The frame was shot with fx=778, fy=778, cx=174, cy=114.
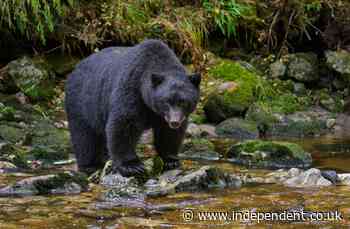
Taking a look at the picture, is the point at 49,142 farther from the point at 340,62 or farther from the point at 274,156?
the point at 340,62

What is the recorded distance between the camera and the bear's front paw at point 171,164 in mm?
7758

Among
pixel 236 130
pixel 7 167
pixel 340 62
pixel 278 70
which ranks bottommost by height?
pixel 236 130

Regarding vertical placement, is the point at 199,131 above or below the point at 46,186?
below

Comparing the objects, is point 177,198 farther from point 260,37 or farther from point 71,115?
point 260,37

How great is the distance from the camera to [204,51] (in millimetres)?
13734

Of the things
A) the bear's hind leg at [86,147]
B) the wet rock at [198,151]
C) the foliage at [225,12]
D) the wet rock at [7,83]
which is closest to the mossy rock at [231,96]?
the foliage at [225,12]

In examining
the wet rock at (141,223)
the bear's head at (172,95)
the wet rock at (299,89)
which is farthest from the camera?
the wet rock at (299,89)

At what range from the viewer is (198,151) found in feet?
31.7

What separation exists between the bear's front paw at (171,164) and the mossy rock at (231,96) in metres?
4.22

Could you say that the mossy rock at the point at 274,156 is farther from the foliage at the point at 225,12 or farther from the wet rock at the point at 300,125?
the foliage at the point at 225,12

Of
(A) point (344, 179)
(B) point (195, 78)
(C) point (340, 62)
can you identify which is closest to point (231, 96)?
(C) point (340, 62)

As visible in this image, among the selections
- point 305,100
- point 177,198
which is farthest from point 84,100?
point 305,100

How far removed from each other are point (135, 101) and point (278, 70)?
703 cm

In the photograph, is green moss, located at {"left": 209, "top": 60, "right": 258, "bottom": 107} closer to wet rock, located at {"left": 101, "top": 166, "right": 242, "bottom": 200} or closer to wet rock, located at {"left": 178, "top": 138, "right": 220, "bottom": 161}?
wet rock, located at {"left": 178, "top": 138, "right": 220, "bottom": 161}
